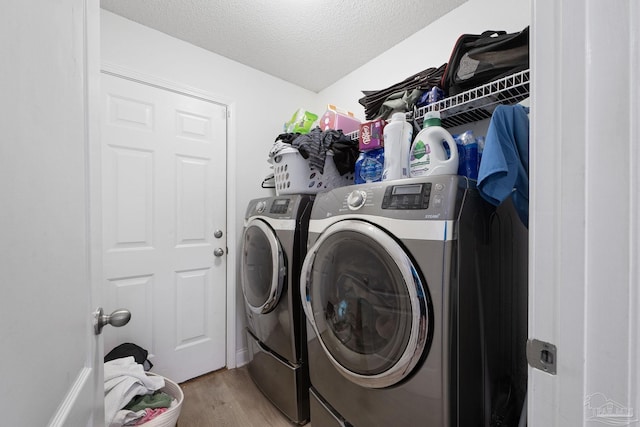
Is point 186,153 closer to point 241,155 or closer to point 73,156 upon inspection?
point 241,155

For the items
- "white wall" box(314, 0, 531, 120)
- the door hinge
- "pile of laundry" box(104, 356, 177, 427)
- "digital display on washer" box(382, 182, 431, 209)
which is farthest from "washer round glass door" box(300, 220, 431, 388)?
"white wall" box(314, 0, 531, 120)

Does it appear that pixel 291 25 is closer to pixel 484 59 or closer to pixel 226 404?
pixel 484 59

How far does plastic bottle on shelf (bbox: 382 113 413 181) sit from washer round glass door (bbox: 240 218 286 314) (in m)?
0.74

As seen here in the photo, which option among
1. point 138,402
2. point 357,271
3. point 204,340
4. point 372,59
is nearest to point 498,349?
point 357,271

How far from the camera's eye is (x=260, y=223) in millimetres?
1610

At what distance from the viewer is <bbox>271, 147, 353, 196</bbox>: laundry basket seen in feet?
5.22

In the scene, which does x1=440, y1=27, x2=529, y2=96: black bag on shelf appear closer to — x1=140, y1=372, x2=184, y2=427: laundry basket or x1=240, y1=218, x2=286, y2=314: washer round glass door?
x1=240, y1=218, x2=286, y2=314: washer round glass door

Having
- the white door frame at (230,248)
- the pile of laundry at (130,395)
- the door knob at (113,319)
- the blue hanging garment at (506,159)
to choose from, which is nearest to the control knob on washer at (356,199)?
the blue hanging garment at (506,159)

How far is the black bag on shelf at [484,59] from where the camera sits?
40.0 inches

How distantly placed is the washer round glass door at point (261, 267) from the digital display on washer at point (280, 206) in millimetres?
108

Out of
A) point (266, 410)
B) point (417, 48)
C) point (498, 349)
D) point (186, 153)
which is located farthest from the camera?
point (186, 153)

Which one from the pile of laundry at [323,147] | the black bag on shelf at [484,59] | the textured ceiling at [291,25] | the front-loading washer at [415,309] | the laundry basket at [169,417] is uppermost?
the textured ceiling at [291,25]

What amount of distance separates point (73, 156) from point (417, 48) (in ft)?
6.23

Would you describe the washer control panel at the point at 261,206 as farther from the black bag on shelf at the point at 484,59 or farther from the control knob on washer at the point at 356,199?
the black bag on shelf at the point at 484,59
